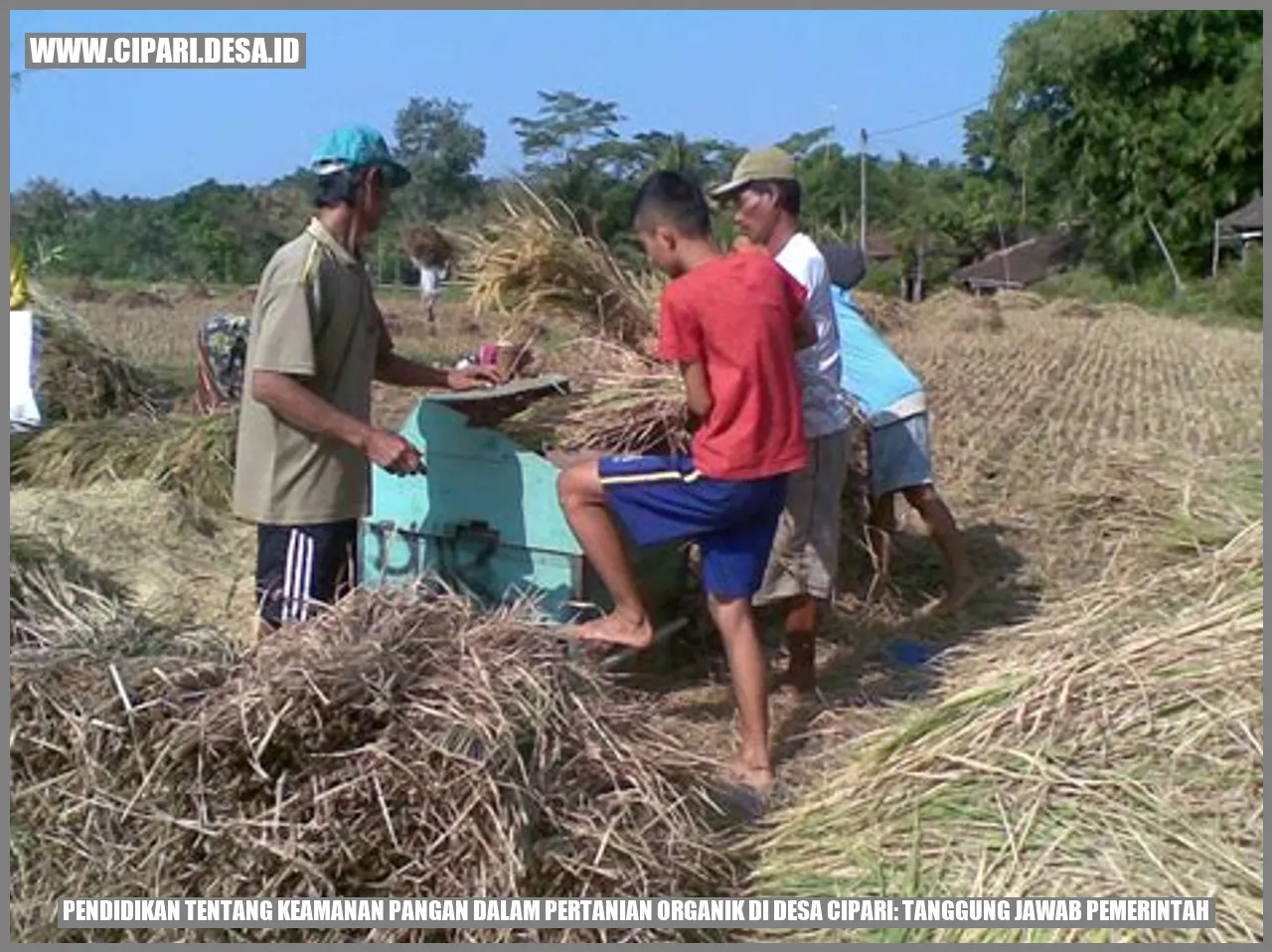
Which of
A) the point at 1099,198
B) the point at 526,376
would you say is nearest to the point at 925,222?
the point at 1099,198

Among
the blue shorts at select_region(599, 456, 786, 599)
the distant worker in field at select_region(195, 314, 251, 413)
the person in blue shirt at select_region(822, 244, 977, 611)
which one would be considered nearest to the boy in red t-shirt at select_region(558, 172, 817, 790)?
the blue shorts at select_region(599, 456, 786, 599)

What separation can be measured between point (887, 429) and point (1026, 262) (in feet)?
183

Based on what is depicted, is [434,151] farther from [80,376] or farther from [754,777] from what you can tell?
[754,777]

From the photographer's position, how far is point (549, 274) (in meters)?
5.77

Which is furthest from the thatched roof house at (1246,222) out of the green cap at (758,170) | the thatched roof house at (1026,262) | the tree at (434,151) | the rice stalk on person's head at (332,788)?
the rice stalk on person's head at (332,788)

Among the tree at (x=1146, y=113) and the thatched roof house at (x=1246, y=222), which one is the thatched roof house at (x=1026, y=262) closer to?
the tree at (x=1146, y=113)

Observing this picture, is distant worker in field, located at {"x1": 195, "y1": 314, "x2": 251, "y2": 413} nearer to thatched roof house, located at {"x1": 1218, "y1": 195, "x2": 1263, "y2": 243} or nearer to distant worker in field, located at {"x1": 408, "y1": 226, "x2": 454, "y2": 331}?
distant worker in field, located at {"x1": 408, "y1": 226, "x2": 454, "y2": 331}

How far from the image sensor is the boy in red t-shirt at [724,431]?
14.0 ft

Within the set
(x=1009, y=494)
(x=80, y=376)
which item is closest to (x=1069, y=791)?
(x=1009, y=494)

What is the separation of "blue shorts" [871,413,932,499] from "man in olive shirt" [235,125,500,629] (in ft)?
8.29

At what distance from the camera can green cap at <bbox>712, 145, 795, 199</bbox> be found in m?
5.12

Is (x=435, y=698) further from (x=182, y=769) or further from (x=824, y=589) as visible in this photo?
(x=824, y=589)
